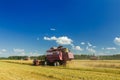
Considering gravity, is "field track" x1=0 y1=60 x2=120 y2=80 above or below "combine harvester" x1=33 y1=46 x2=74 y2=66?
below

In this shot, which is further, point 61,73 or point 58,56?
point 58,56

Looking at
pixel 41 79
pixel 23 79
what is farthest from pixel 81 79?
pixel 23 79

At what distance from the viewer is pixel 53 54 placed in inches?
1363

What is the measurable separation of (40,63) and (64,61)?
5.26 m

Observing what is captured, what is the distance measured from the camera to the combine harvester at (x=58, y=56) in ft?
109

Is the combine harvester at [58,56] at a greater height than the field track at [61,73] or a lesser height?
greater

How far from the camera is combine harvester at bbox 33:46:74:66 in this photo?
33.3 m

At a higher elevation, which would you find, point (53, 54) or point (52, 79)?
point (53, 54)

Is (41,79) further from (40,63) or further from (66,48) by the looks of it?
(40,63)

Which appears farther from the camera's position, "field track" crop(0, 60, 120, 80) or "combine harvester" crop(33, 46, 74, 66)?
"combine harvester" crop(33, 46, 74, 66)

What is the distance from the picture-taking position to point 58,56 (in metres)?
33.5

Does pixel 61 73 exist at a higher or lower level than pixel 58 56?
lower

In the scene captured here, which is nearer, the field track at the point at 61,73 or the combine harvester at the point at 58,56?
the field track at the point at 61,73

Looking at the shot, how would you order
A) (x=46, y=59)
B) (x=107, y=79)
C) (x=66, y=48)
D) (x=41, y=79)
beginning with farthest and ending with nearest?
(x=46, y=59) → (x=66, y=48) → (x=41, y=79) → (x=107, y=79)
